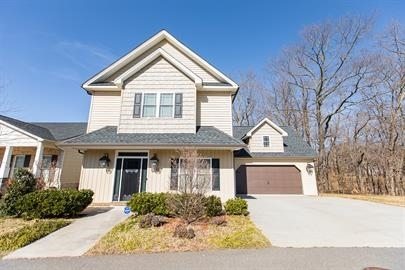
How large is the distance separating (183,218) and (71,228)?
3.66 m

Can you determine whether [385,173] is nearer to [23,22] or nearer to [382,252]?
[382,252]

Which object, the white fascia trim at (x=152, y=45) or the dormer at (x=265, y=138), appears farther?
the dormer at (x=265, y=138)

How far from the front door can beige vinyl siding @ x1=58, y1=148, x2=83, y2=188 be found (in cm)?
594

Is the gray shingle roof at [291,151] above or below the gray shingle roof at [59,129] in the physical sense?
below

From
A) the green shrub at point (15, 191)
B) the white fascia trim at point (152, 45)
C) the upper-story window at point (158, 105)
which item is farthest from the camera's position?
the white fascia trim at point (152, 45)

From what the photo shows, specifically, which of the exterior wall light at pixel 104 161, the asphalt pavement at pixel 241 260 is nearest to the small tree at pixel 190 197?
the asphalt pavement at pixel 241 260

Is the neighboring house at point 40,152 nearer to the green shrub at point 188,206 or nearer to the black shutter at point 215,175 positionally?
the green shrub at point 188,206

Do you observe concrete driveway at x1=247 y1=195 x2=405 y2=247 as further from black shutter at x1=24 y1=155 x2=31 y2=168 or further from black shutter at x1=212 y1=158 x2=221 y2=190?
black shutter at x1=24 y1=155 x2=31 y2=168

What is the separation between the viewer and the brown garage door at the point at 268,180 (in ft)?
51.6

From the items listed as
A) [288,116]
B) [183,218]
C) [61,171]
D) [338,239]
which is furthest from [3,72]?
[288,116]

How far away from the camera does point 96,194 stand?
422 inches

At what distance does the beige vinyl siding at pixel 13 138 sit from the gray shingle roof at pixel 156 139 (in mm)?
4494

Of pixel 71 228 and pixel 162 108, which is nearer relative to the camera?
pixel 71 228

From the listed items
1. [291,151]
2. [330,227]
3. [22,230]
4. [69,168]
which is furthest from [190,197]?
[291,151]
